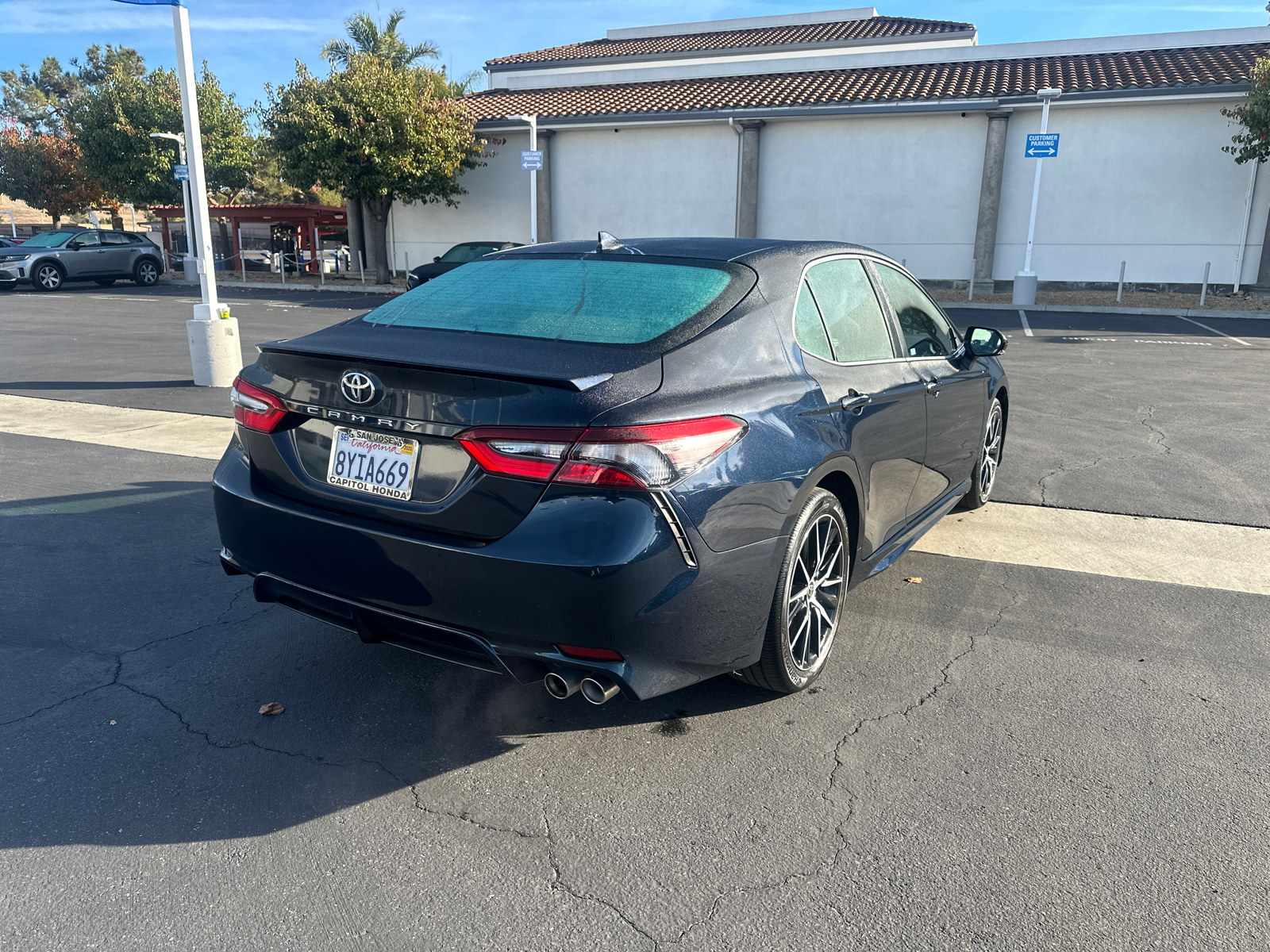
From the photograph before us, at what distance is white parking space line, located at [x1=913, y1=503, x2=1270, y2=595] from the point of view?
481cm

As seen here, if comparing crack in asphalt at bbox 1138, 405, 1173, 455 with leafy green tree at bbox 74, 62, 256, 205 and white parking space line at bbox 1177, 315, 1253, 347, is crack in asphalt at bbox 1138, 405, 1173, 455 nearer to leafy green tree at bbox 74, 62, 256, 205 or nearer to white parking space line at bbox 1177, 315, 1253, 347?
white parking space line at bbox 1177, 315, 1253, 347

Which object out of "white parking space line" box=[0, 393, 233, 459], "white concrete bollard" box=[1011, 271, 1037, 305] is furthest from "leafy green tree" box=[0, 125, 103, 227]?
"white parking space line" box=[0, 393, 233, 459]

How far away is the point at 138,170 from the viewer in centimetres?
3388

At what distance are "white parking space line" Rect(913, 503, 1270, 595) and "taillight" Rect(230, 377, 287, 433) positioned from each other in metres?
3.49

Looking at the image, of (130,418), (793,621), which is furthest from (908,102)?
(793,621)

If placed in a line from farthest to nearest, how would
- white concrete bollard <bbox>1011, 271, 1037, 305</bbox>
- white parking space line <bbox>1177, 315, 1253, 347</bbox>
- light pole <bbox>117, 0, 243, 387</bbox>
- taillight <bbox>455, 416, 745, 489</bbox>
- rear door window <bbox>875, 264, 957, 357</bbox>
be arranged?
1. white concrete bollard <bbox>1011, 271, 1037, 305</bbox>
2. white parking space line <bbox>1177, 315, 1253, 347</bbox>
3. light pole <bbox>117, 0, 243, 387</bbox>
4. rear door window <bbox>875, 264, 957, 357</bbox>
5. taillight <bbox>455, 416, 745, 489</bbox>

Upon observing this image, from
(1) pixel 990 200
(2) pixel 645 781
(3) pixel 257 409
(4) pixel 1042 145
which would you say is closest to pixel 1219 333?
(4) pixel 1042 145

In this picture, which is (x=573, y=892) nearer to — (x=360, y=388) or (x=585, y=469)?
(x=585, y=469)

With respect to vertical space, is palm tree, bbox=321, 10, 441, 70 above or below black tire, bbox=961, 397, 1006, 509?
above

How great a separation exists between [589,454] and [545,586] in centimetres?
39

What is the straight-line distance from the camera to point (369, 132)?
2656 centimetres

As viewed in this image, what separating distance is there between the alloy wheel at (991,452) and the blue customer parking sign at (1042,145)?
1737 centimetres

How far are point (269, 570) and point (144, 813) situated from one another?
31.9 inches

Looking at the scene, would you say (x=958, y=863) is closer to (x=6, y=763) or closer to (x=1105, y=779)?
(x=1105, y=779)
